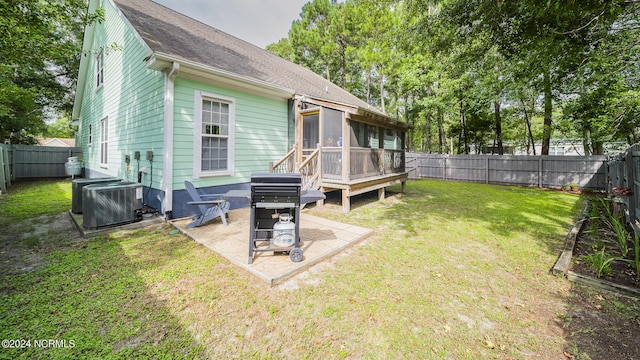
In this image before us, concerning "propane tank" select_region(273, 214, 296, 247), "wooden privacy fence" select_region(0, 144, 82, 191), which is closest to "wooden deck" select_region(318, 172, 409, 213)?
"propane tank" select_region(273, 214, 296, 247)

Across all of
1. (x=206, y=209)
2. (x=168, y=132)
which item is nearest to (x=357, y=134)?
(x=206, y=209)

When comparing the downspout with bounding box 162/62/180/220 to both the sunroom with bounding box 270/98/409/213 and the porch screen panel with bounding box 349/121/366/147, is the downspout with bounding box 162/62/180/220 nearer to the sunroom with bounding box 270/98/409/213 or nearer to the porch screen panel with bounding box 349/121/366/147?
the sunroom with bounding box 270/98/409/213

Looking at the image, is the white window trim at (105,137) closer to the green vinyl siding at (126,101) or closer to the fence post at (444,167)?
the green vinyl siding at (126,101)

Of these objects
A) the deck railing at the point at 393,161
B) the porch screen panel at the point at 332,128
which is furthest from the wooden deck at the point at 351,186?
the porch screen panel at the point at 332,128

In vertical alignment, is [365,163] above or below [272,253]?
above

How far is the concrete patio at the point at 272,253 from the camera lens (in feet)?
11.1

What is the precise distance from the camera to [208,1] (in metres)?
10.3

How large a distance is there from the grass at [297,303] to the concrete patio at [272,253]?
17 cm

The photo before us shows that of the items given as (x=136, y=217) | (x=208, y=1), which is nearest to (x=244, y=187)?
(x=136, y=217)

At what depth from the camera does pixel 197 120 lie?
19.5 feet

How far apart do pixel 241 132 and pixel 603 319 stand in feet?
24.1

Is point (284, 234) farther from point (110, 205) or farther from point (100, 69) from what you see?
point (100, 69)

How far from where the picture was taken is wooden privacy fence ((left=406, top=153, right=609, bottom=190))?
11.2m

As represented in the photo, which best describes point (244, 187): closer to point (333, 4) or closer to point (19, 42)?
point (19, 42)
